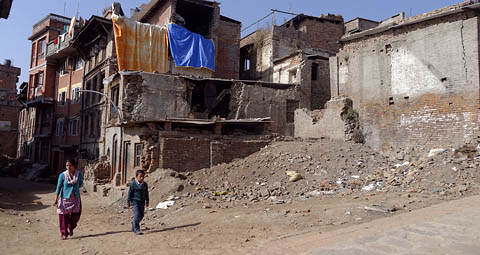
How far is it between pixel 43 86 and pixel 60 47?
16.4 feet

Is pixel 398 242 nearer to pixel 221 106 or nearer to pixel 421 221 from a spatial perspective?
pixel 421 221

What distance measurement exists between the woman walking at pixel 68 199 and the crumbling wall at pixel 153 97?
1214 cm

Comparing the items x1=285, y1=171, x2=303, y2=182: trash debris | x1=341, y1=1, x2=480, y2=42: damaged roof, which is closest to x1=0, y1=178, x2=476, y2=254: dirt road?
x1=285, y1=171, x2=303, y2=182: trash debris

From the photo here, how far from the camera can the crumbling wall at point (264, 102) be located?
22.0 m

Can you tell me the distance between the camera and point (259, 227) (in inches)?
303

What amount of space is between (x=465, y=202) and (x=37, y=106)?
36622mm

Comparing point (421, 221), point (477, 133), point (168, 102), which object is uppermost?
point (168, 102)

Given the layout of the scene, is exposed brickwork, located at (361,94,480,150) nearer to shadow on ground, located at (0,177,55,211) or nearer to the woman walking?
the woman walking

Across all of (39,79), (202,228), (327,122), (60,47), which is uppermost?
(60,47)

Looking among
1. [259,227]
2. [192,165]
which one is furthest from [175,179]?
[259,227]

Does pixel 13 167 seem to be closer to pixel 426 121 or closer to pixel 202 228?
pixel 202 228

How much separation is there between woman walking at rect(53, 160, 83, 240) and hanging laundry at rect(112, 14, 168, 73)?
16.0m

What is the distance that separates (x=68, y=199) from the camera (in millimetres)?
7551

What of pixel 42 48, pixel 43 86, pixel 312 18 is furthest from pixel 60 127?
pixel 312 18
